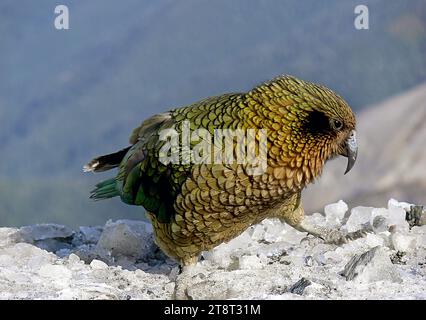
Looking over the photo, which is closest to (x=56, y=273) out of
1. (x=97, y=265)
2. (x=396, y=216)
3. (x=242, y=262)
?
(x=97, y=265)

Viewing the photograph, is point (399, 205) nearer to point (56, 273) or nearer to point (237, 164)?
point (237, 164)

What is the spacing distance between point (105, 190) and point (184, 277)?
2.69 feet

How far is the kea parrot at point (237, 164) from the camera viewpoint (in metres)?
3.65

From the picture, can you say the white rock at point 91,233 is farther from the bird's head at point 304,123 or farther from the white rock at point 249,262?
the bird's head at point 304,123

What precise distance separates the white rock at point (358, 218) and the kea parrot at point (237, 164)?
0.84 meters

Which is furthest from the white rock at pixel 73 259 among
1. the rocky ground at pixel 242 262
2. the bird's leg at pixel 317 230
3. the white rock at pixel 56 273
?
the bird's leg at pixel 317 230

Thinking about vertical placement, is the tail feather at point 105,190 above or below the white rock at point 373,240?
above

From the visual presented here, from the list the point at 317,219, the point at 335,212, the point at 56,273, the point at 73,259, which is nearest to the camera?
the point at 56,273

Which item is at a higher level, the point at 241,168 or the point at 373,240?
the point at 241,168

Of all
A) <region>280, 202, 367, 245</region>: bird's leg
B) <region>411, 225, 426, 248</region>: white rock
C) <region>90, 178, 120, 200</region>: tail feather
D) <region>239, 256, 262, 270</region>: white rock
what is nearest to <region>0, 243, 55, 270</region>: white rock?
<region>90, 178, 120, 200</region>: tail feather

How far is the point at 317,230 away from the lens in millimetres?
4684

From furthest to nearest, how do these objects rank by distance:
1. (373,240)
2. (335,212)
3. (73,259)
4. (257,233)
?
(335,212) → (257,233) → (373,240) → (73,259)
